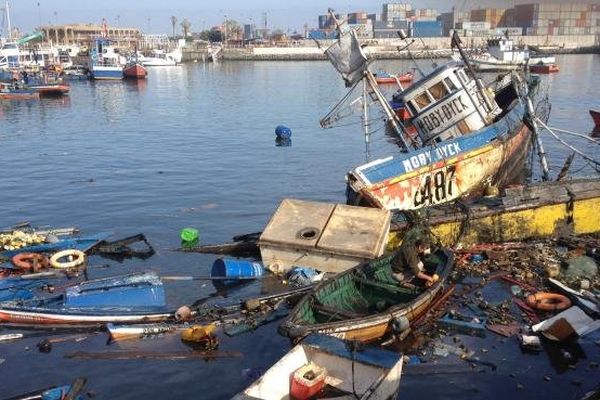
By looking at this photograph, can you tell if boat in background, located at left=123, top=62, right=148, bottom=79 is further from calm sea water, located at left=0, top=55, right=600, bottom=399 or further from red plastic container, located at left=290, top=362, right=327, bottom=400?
red plastic container, located at left=290, top=362, right=327, bottom=400

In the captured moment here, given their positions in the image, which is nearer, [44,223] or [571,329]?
[571,329]

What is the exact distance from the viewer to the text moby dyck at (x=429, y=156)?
17.7 metres

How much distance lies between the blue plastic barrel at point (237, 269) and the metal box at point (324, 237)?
0.32 metres

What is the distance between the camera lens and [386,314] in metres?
11.0

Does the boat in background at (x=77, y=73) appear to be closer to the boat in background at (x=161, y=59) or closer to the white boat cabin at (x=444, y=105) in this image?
the boat in background at (x=161, y=59)

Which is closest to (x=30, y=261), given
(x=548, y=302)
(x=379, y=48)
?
(x=548, y=302)

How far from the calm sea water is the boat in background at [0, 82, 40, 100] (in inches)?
62.9

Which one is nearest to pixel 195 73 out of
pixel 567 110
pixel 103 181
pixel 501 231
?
pixel 567 110

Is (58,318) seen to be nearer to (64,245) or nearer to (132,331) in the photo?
(132,331)

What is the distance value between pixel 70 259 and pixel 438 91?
13688 mm

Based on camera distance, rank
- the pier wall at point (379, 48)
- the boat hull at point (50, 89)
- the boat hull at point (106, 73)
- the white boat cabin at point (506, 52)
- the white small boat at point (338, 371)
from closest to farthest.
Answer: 1. the white small boat at point (338, 371)
2. the boat hull at point (50, 89)
3. the white boat cabin at point (506, 52)
4. the boat hull at point (106, 73)
5. the pier wall at point (379, 48)

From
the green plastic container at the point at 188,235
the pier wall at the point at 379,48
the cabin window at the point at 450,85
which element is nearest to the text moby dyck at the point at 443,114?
the cabin window at the point at 450,85

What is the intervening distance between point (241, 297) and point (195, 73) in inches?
3954

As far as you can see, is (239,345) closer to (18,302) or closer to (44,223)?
(18,302)
